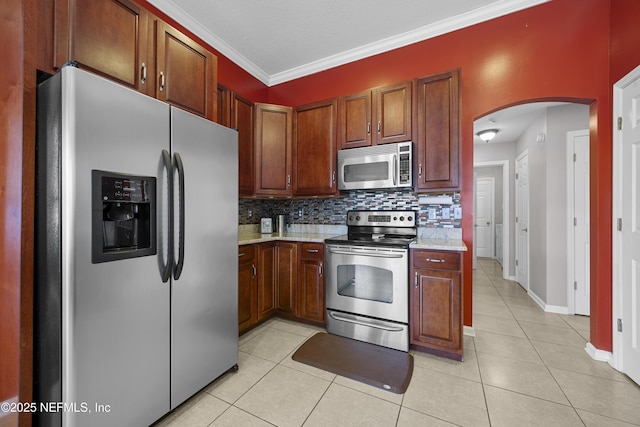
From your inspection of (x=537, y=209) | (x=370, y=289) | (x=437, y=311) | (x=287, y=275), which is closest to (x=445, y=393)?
(x=437, y=311)

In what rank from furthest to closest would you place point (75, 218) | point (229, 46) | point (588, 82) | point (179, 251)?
point (229, 46)
point (588, 82)
point (179, 251)
point (75, 218)

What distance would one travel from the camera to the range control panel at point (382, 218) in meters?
2.65

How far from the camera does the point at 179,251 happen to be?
144 centimetres

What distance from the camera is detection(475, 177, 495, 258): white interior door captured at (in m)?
6.13

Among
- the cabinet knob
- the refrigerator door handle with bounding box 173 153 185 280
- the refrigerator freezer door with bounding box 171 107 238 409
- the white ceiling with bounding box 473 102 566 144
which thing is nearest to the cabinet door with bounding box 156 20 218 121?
the cabinet knob

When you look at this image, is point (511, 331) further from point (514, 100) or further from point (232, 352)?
point (232, 352)

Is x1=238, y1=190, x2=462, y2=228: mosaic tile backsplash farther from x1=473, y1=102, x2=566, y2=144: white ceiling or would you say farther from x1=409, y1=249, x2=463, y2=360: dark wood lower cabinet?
x1=473, y1=102, x2=566, y2=144: white ceiling

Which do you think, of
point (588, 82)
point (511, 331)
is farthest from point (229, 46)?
point (511, 331)

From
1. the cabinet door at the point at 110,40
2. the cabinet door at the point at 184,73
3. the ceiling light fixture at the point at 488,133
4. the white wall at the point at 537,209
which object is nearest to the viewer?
the cabinet door at the point at 110,40

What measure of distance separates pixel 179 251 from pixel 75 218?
18.7 inches

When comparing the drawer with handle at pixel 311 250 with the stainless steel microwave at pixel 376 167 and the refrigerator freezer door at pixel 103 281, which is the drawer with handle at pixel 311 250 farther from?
the refrigerator freezer door at pixel 103 281

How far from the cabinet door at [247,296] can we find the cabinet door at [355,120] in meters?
1.54

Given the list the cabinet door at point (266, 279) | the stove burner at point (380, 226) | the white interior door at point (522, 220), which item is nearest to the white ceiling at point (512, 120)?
the white interior door at point (522, 220)

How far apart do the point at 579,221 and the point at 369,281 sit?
8.76 feet
